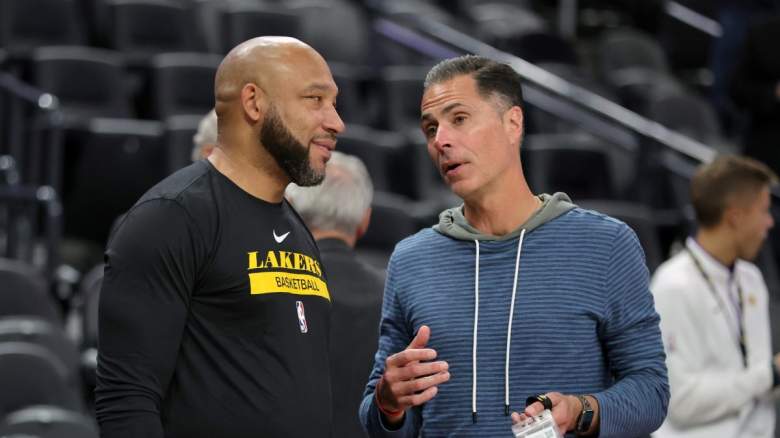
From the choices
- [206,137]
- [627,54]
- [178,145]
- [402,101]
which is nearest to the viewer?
[206,137]

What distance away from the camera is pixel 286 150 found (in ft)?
8.42

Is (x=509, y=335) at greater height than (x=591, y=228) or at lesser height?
lesser

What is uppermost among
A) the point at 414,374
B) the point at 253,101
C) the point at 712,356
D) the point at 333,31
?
the point at 333,31

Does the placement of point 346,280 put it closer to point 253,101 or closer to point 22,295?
point 253,101

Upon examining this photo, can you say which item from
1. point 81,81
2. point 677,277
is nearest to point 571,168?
point 81,81

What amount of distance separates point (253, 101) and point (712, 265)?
78.2 inches

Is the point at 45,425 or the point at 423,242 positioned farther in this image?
the point at 45,425

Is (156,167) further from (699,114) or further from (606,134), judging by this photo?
(699,114)

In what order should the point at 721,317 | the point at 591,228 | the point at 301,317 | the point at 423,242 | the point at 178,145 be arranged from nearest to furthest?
1. the point at 301,317
2. the point at 591,228
3. the point at 423,242
4. the point at 721,317
5. the point at 178,145

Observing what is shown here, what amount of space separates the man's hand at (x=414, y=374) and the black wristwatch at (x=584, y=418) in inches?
10.1

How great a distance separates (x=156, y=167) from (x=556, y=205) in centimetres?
415

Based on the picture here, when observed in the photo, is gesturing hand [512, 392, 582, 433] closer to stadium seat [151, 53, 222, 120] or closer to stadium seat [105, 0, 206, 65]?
stadium seat [151, 53, 222, 120]

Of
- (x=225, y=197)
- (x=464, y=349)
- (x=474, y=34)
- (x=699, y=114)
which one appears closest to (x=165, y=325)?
(x=225, y=197)

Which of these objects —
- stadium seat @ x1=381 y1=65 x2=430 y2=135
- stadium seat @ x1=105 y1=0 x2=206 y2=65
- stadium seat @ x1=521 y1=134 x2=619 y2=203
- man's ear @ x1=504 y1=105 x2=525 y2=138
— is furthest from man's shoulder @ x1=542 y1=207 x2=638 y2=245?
stadium seat @ x1=105 y1=0 x2=206 y2=65
